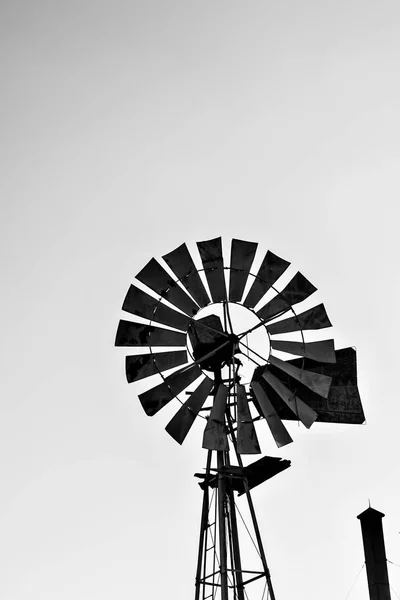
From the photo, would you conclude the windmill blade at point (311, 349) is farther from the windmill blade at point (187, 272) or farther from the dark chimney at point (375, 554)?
the dark chimney at point (375, 554)

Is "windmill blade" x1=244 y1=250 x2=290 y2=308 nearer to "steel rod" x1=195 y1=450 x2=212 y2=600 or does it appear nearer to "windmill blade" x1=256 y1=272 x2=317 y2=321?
"windmill blade" x1=256 y1=272 x2=317 y2=321

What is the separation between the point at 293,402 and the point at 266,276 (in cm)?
206

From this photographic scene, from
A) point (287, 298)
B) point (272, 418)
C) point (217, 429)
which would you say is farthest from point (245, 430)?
point (287, 298)

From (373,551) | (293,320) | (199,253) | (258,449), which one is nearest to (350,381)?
(293,320)

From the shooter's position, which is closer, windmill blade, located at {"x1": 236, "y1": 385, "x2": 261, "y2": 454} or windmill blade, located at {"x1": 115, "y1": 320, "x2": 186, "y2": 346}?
windmill blade, located at {"x1": 236, "y1": 385, "x2": 261, "y2": 454}

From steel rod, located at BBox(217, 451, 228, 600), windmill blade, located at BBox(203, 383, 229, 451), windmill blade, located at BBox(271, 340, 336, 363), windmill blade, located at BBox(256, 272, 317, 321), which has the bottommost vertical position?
steel rod, located at BBox(217, 451, 228, 600)

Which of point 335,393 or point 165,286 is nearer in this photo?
point 165,286

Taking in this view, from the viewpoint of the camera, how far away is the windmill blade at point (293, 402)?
12.2 m

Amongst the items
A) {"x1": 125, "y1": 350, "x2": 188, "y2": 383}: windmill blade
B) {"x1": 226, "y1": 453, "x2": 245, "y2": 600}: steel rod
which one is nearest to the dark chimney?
{"x1": 226, "y1": 453, "x2": 245, "y2": 600}: steel rod

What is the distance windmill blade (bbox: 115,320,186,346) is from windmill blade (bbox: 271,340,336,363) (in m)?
1.59

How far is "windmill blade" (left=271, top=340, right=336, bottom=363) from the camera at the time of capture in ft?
40.7

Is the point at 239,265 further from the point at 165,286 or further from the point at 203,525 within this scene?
the point at 203,525

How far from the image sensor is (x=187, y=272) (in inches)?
488

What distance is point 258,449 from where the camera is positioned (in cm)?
1139
